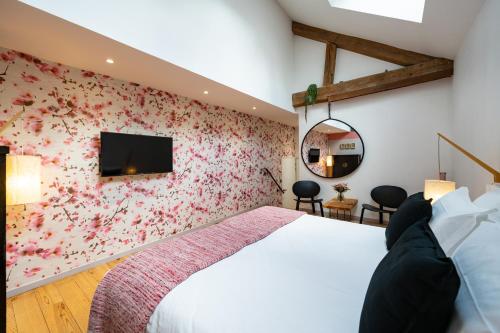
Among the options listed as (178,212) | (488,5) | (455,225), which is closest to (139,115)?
(178,212)

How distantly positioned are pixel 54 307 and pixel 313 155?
3604mm

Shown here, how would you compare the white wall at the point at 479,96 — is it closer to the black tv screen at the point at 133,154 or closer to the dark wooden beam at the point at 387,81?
the dark wooden beam at the point at 387,81

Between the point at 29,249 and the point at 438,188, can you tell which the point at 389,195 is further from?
the point at 29,249

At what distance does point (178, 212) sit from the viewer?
3027 mm

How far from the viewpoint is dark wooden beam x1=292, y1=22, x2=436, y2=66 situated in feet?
9.42

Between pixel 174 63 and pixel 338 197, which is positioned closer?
pixel 174 63

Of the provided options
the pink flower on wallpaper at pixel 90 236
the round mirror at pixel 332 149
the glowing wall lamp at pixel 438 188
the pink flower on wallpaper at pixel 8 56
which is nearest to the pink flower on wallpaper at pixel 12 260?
the pink flower on wallpaper at pixel 90 236

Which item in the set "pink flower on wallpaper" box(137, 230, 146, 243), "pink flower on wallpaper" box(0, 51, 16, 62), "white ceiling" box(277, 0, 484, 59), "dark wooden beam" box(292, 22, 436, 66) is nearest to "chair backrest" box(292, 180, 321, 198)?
"dark wooden beam" box(292, 22, 436, 66)

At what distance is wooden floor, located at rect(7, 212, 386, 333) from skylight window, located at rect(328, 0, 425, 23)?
3.88 meters

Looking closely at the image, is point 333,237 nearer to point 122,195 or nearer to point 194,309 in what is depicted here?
point 194,309

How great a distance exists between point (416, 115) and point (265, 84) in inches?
82.9

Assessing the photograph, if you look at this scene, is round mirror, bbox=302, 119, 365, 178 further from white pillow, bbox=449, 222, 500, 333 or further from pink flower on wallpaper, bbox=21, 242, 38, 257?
pink flower on wallpaper, bbox=21, 242, 38, 257

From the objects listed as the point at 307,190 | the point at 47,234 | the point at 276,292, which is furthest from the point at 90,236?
the point at 307,190

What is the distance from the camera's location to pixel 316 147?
3.78m
